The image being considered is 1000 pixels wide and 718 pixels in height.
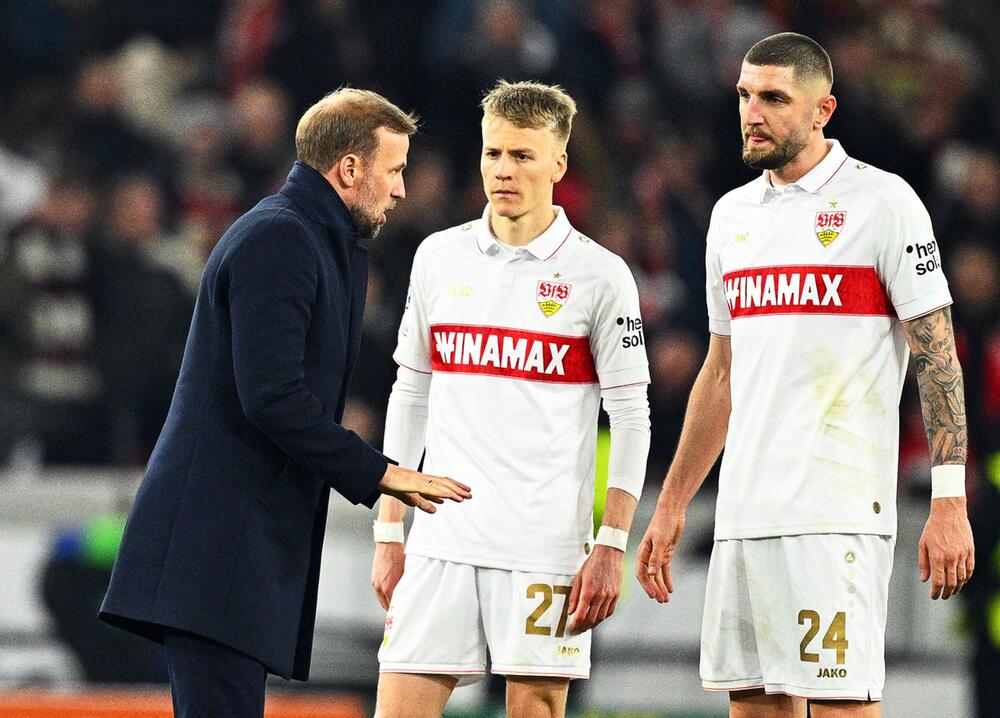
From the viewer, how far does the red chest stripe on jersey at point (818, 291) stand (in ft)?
12.4

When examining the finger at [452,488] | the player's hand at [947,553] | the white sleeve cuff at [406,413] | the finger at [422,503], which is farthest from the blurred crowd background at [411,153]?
the finger at [452,488]

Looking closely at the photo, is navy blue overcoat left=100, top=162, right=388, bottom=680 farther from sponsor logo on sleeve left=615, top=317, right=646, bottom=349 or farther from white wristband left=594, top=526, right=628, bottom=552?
sponsor logo on sleeve left=615, top=317, right=646, bottom=349

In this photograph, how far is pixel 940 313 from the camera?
3.71m

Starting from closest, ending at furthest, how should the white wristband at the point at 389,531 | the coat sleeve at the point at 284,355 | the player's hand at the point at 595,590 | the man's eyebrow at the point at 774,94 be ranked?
the coat sleeve at the point at 284,355 < the man's eyebrow at the point at 774,94 < the player's hand at the point at 595,590 < the white wristband at the point at 389,531

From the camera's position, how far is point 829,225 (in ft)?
12.6

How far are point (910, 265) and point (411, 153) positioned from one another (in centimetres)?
499

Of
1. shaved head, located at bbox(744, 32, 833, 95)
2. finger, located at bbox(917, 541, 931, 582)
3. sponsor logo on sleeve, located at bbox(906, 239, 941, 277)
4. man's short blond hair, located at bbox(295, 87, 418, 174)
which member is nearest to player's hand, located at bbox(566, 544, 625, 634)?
finger, located at bbox(917, 541, 931, 582)

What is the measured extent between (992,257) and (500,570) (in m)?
4.52

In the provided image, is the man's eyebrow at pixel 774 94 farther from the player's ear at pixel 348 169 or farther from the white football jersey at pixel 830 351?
the player's ear at pixel 348 169

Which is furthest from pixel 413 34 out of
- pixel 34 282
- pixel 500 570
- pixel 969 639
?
pixel 500 570

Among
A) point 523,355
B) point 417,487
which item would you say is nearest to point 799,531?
point 523,355

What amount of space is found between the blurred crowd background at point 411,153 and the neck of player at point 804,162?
3157 millimetres

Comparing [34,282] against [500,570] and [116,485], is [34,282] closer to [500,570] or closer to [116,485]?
[116,485]

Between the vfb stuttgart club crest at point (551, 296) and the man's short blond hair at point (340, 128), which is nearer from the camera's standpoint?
the man's short blond hair at point (340, 128)
